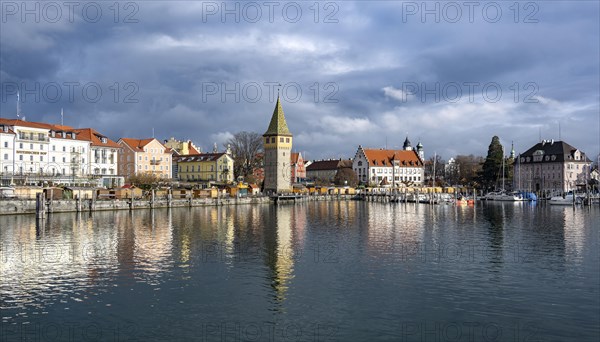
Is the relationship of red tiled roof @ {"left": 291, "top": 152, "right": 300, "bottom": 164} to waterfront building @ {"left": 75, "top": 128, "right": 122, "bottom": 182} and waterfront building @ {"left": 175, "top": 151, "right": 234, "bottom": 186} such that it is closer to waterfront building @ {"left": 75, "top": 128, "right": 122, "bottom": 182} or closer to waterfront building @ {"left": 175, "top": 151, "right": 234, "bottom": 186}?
waterfront building @ {"left": 175, "top": 151, "right": 234, "bottom": 186}

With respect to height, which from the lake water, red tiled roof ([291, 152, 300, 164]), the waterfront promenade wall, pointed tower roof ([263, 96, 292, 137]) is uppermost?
pointed tower roof ([263, 96, 292, 137])

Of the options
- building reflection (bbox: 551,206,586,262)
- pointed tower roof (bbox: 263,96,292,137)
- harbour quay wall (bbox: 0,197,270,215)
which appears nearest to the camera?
building reflection (bbox: 551,206,586,262)

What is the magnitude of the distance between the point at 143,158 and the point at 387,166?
223 ft

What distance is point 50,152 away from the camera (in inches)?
2955

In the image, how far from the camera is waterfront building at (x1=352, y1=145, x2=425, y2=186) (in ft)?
457

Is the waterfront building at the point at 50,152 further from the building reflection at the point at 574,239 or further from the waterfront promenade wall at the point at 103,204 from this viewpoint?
the building reflection at the point at 574,239

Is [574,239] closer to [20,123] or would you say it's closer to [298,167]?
[20,123]

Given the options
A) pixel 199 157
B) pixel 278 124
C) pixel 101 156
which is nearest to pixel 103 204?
pixel 101 156

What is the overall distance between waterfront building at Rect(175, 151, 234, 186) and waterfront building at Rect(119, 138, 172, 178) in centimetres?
980

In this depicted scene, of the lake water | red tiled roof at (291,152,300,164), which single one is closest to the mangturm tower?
red tiled roof at (291,152,300,164)

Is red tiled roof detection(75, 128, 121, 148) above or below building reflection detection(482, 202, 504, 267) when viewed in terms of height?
above

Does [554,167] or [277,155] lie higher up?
[277,155]

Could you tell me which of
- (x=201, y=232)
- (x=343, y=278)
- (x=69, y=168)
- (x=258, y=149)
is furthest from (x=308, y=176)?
(x=343, y=278)

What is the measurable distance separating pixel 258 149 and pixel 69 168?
41.6 meters
